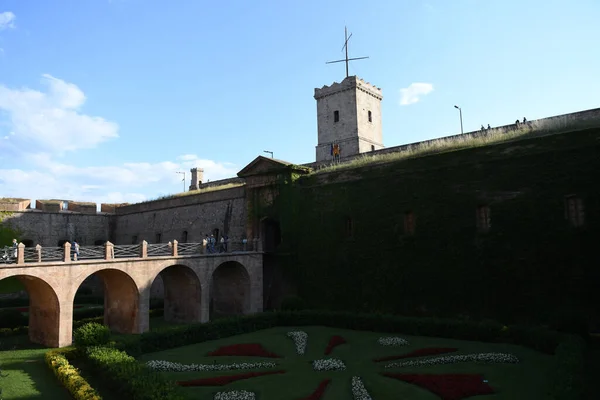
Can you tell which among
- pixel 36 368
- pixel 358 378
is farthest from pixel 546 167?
pixel 36 368

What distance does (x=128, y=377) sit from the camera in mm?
12508

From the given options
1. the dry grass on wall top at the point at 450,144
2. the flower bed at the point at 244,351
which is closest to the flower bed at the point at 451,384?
→ the flower bed at the point at 244,351

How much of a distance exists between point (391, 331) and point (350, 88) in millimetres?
25070

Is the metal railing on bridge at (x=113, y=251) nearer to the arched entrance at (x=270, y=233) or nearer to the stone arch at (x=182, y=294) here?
the arched entrance at (x=270, y=233)

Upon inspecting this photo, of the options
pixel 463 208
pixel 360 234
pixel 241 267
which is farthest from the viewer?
pixel 241 267

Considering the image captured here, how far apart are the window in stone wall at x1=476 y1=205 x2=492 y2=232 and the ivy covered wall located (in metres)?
0.22

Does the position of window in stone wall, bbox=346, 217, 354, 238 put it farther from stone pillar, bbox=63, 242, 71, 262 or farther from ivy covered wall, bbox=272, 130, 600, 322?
stone pillar, bbox=63, 242, 71, 262

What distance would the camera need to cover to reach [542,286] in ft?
60.2

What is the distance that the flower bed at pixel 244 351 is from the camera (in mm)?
17094

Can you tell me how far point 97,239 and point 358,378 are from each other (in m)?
32.2

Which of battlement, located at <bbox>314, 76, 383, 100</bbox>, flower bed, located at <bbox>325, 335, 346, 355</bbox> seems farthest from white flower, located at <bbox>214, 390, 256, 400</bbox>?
battlement, located at <bbox>314, 76, 383, 100</bbox>

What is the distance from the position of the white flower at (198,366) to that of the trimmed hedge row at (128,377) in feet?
3.81

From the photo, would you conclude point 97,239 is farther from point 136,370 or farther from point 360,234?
point 136,370

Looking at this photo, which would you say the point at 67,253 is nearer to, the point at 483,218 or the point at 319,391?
the point at 319,391
